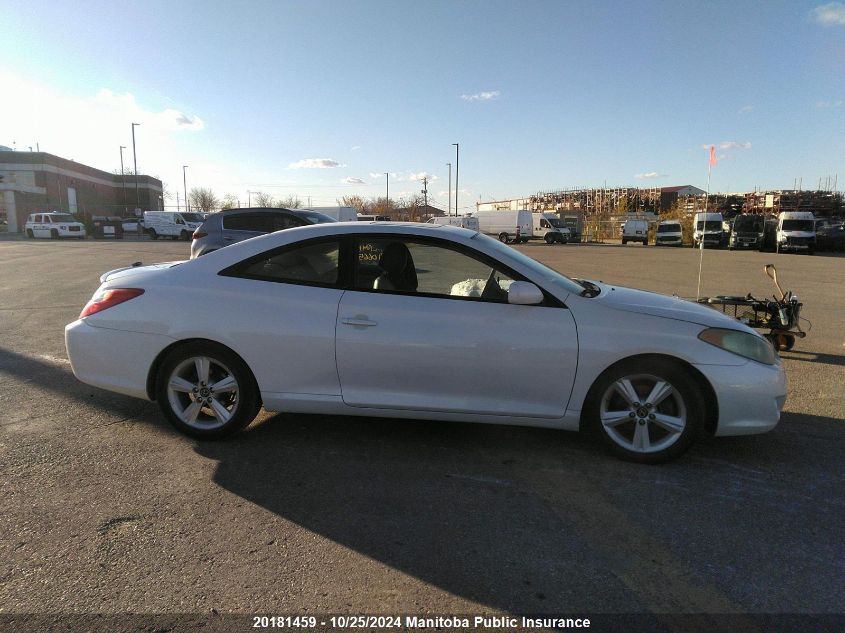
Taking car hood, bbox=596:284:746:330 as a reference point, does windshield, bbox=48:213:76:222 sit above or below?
above

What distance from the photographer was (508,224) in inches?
1688

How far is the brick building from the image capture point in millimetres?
53812

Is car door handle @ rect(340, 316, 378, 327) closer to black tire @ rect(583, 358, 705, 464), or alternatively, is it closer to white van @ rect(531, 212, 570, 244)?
black tire @ rect(583, 358, 705, 464)

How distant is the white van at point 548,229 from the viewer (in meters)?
42.9

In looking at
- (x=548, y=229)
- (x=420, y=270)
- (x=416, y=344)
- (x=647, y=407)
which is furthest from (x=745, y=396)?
(x=548, y=229)

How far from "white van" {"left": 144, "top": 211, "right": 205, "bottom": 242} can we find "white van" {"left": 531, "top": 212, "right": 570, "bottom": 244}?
24459mm

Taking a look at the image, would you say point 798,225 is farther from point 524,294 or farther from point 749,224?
point 524,294

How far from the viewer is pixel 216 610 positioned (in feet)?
7.55

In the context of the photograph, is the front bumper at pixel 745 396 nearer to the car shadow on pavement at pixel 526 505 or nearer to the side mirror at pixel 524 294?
the car shadow on pavement at pixel 526 505

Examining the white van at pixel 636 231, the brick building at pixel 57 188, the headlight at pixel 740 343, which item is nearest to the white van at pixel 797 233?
the white van at pixel 636 231

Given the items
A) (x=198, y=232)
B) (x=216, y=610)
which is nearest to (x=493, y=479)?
(x=216, y=610)

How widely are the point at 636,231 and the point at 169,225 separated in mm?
33862

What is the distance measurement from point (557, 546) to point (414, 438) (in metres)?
1.51

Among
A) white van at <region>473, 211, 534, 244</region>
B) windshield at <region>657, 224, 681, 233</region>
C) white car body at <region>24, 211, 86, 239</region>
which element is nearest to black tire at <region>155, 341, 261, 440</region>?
white van at <region>473, 211, 534, 244</region>
